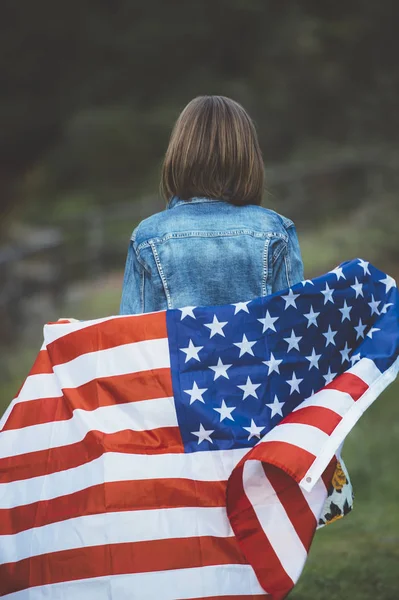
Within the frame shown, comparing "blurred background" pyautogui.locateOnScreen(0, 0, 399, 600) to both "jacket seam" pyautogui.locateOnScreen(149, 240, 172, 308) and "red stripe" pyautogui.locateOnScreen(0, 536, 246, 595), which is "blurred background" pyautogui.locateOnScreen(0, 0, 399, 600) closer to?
"jacket seam" pyautogui.locateOnScreen(149, 240, 172, 308)

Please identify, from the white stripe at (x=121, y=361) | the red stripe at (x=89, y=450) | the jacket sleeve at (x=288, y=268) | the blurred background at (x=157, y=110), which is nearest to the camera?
the red stripe at (x=89, y=450)

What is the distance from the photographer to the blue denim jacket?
9.56 feet

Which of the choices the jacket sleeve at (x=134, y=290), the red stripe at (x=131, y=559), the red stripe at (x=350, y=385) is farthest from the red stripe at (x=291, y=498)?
the jacket sleeve at (x=134, y=290)

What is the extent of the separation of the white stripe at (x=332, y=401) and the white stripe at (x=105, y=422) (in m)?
0.44

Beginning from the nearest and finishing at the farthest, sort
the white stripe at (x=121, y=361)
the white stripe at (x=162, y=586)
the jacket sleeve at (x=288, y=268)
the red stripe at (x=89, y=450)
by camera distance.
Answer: the white stripe at (x=162, y=586)
the red stripe at (x=89, y=450)
the white stripe at (x=121, y=361)
the jacket sleeve at (x=288, y=268)

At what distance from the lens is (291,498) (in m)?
2.76

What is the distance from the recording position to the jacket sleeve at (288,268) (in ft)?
9.86

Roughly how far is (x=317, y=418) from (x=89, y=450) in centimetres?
72

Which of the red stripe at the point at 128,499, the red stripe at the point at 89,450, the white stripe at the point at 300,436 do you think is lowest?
the red stripe at the point at 128,499

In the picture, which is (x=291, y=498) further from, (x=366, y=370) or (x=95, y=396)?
(x=95, y=396)

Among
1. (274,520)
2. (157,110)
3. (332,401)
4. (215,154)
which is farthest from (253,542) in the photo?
(157,110)

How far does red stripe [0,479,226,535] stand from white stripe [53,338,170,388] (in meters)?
0.37

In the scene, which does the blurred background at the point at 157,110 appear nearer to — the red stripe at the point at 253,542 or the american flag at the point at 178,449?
the american flag at the point at 178,449

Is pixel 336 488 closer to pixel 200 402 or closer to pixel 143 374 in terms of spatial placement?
pixel 200 402
